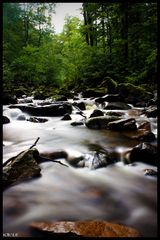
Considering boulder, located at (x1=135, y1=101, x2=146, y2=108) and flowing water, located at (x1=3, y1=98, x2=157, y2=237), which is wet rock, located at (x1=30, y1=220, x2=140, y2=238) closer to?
flowing water, located at (x1=3, y1=98, x2=157, y2=237)

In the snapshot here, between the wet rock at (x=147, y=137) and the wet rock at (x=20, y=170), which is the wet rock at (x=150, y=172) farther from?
the wet rock at (x=147, y=137)

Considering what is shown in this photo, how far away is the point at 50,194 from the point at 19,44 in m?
24.8

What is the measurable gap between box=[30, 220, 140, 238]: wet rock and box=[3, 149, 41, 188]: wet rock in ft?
3.54

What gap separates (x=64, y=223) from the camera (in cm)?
262

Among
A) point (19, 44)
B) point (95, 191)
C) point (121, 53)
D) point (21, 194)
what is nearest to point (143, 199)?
point (95, 191)

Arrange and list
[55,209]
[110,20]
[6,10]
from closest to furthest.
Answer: [55,209] < [110,20] < [6,10]

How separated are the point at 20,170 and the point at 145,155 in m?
2.24

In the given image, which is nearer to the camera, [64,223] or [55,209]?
[64,223]

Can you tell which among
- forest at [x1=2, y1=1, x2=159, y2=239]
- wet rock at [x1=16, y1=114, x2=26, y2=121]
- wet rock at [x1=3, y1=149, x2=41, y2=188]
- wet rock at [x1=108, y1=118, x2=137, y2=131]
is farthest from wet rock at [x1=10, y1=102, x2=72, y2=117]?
wet rock at [x1=3, y1=149, x2=41, y2=188]

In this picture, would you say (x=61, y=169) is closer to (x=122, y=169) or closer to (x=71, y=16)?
(x=122, y=169)

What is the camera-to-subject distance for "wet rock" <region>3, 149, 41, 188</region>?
12.0 ft

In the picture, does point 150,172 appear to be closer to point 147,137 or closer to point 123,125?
point 147,137

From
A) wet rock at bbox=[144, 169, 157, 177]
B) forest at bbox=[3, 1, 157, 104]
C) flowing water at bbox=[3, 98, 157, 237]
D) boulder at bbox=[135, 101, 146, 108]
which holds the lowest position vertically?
flowing water at bbox=[3, 98, 157, 237]

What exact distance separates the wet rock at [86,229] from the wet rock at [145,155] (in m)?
2.25
